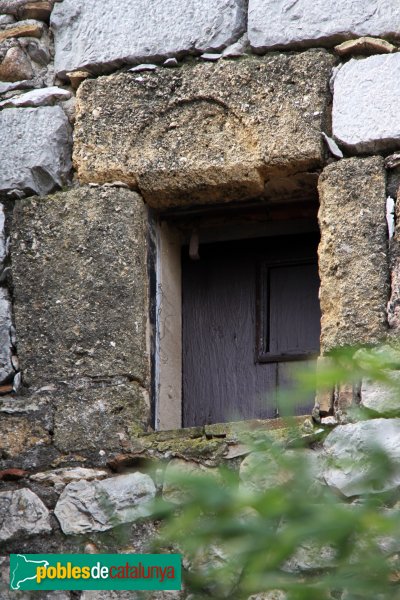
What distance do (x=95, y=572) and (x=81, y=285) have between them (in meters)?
0.83

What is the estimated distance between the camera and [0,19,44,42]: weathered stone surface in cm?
411

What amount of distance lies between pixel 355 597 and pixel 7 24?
8.79 feet

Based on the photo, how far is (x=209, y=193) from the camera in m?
3.84

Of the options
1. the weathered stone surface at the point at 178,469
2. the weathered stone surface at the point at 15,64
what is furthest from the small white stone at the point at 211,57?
the weathered stone surface at the point at 178,469

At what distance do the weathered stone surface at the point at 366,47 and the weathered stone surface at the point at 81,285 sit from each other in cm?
75

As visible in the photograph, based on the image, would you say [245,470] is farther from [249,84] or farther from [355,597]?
[355,597]

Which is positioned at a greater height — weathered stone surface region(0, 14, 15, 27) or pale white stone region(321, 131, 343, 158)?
weathered stone surface region(0, 14, 15, 27)

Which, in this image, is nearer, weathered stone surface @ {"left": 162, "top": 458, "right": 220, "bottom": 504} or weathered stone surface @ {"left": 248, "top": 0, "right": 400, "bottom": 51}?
weathered stone surface @ {"left": 162, "top": 458, "right": 220, "bottom": 504}

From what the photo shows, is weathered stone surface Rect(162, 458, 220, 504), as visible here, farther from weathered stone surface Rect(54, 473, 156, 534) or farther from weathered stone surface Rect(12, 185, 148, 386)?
weathered stone surface Rect(12, 185, 148, 386)

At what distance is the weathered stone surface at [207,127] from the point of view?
12.3 ft

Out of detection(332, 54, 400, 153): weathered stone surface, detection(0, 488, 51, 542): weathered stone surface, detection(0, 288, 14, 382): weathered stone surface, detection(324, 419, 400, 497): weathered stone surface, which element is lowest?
detection(0, 488, 51, 542): weathered stone surface

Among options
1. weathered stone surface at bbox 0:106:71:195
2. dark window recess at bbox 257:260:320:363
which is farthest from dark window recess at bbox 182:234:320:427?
weathered stone surface at bbox 0:106:71:195

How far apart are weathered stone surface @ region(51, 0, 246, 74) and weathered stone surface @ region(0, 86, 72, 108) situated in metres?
0.07

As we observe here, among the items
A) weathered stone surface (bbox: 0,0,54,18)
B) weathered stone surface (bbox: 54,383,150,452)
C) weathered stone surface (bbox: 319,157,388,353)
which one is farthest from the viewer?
weathered stone surface (bbox: 0,0,54,18)
